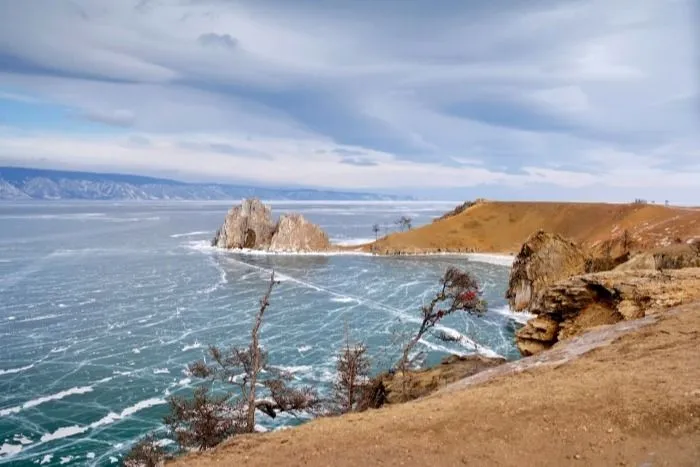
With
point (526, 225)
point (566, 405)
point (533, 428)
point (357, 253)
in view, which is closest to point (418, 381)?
point (566, 405)

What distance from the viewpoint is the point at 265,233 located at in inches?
4227

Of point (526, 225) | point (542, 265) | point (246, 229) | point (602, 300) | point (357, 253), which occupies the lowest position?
point (357, 253)

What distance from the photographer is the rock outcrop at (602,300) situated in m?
19.8

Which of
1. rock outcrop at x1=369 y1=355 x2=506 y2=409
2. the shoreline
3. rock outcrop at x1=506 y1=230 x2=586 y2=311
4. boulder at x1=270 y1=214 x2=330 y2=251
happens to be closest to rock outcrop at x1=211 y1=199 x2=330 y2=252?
boulder at x1=270 y1=214 x2=330 y2=251

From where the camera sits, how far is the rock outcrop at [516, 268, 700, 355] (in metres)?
19.8

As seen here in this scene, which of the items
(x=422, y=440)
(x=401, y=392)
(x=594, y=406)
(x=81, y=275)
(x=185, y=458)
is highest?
(x=594, y=406)

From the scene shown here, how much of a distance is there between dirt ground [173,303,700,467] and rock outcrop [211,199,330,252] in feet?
296

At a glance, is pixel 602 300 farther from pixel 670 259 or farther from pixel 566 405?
pixel 670 259

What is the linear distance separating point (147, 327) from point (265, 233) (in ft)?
221

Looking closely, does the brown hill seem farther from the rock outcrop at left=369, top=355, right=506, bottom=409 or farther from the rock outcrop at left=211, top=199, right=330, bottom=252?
the rock outcrop at left=369, top=355, right=506, bottom=409

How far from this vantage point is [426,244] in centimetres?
10556

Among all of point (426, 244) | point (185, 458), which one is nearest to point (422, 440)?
point (185, 458)

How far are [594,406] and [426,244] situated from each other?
96.0 metres

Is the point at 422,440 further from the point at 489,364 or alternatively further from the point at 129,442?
the point at 129,442
